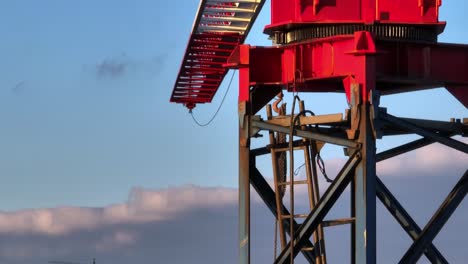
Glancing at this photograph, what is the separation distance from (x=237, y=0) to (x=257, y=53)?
6.83 meters

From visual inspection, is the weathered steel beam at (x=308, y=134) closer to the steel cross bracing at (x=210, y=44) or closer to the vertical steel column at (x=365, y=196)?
the vertical steel column at (x=365, y=196)

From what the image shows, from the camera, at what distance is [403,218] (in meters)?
45.2

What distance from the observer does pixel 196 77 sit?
2172 inches

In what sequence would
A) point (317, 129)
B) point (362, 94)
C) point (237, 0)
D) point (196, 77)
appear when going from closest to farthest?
point (362, 94) < point (317, 129) < point (237, 0) < point (196, 77)

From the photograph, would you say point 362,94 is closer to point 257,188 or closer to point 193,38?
point 257,188

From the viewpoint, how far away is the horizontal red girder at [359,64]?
41625 mm

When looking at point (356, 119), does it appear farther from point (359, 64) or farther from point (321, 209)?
point (321, 209)

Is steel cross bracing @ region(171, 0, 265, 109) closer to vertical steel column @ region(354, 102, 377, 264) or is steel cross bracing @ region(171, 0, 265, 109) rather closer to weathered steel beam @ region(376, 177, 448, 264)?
weathered steel beam @ region(376, 177, 448, 264)

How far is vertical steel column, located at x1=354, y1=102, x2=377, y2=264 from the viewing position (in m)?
40.5

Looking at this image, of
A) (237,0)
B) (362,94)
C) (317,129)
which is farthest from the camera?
(237,0)

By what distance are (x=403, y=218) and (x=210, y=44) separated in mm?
10204

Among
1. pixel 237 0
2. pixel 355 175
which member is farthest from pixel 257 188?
pixel 237 0

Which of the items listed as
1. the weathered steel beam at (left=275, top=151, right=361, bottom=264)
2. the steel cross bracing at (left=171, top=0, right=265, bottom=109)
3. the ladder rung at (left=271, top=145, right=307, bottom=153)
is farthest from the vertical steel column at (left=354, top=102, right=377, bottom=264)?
the steel cross bracing at (left=171, top=0, right=265, bottom=109)

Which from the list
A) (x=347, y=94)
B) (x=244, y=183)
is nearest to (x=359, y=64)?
(x=347, y=94)
